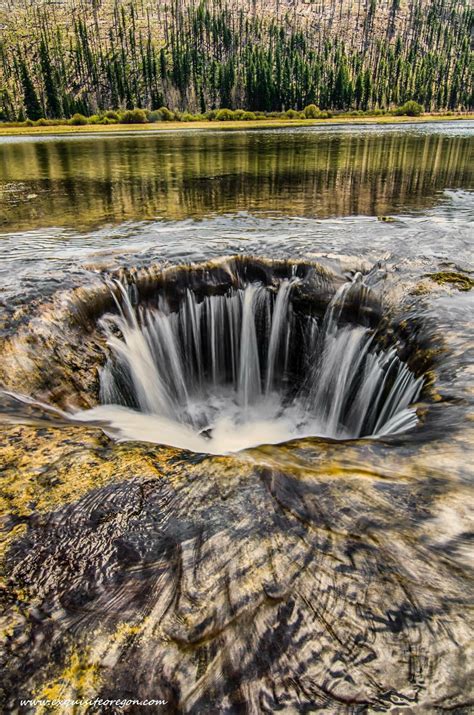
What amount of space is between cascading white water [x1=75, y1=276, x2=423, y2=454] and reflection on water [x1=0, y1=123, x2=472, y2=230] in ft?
20.3

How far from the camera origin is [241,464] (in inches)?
157

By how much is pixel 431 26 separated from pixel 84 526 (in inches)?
9588

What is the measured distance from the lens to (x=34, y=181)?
2316 cm


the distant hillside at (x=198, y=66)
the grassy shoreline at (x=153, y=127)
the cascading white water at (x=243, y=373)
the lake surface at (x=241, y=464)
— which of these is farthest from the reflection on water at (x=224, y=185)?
the distant hillside at (x=198, y=66)

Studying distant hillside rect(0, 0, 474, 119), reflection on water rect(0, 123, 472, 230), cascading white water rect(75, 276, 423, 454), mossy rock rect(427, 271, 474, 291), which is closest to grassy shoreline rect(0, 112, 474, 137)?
distant hillside rect(0, 0, 474, 119)

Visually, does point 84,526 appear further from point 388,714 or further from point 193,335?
point 193,335

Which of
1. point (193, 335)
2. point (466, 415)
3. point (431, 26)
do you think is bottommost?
point (193, 335)

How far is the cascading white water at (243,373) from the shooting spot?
734 cm

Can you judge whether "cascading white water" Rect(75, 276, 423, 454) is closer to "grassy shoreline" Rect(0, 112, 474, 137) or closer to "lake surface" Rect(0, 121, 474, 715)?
"lake surface" Rect(0, 121, 474, 715)

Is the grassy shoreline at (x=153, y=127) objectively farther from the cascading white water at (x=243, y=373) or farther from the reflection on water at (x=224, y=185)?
the cascading white water at (x=243, y=373)

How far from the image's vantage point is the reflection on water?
1530 centimetres

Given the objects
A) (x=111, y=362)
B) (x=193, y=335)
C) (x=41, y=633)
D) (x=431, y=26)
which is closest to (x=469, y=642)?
(x=41, y=633)

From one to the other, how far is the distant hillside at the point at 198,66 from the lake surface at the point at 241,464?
13135 centimetres

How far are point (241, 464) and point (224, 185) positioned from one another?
59.8 feet
